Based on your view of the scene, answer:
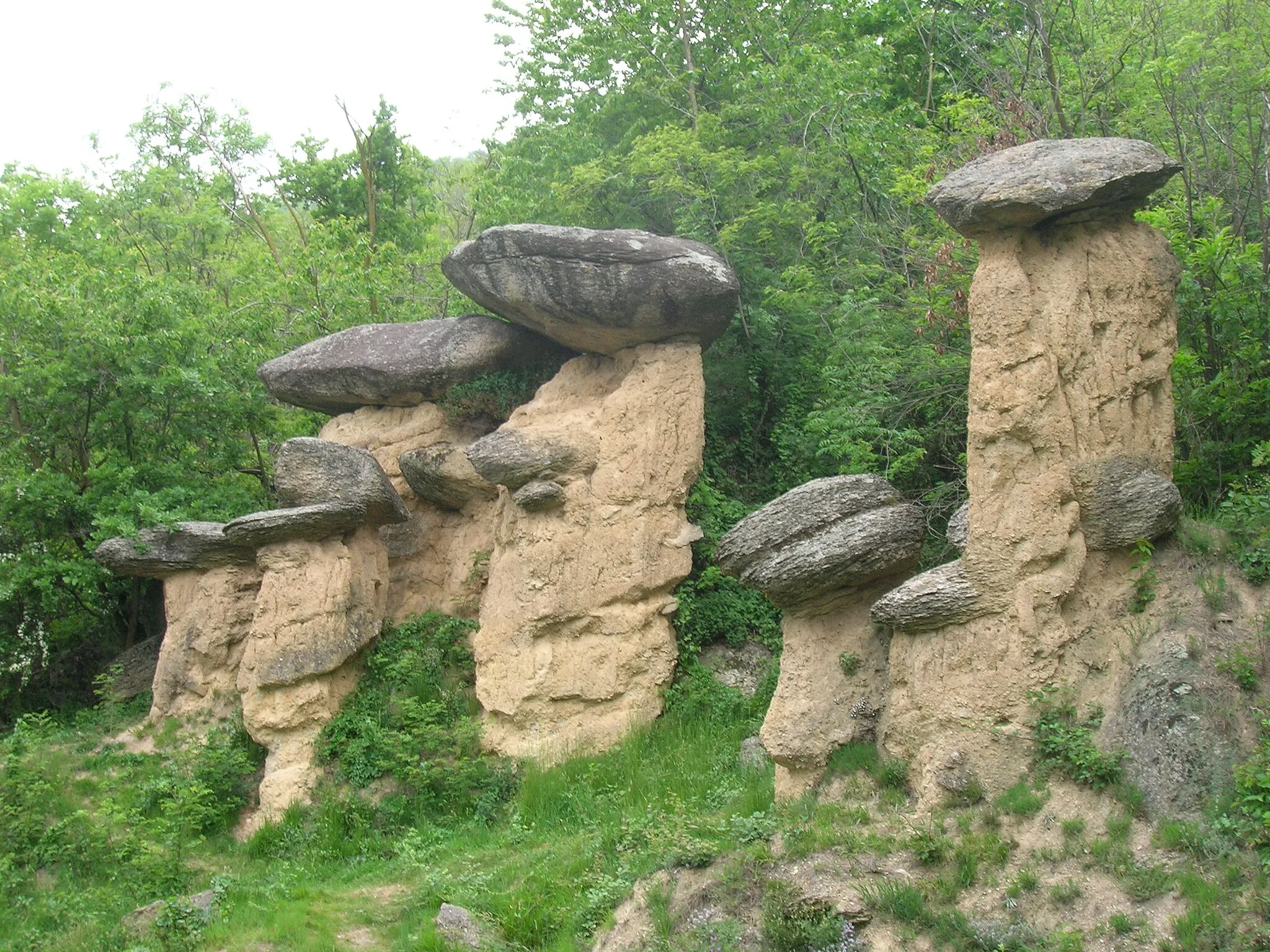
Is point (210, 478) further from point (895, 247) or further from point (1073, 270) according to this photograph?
point (1073, 270)

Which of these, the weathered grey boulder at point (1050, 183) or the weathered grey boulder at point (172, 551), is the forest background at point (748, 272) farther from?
the weathered grey boulder at point (1050, 183)

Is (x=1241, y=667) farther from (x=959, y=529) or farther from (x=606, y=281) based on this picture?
(x=606, y=281)

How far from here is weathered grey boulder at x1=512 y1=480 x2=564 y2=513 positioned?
564 inches

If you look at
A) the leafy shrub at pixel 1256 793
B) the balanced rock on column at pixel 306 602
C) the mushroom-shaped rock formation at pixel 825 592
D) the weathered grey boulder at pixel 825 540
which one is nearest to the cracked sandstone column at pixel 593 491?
the balanced rock on column at pixel 306 602

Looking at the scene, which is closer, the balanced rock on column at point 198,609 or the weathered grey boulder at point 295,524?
the weathered grey boulder at point 295,524

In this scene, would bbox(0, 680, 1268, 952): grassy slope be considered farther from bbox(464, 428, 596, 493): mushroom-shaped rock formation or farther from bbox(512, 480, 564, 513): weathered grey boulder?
bbox(464, 428, 596, 493): mushroom-shaped rock formation

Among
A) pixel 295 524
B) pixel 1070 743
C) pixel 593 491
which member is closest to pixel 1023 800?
pixel 1070 743

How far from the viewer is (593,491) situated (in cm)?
1453

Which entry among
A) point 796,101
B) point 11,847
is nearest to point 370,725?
point 11,847

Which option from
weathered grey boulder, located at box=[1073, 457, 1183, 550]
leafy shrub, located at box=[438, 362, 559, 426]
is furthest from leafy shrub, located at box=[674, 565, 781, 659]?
weathered grey boulder, located at box=[1073, 457, 1183, 550]

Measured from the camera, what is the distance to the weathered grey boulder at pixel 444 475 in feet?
52.3

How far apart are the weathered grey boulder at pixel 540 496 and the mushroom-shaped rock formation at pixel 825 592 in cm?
328

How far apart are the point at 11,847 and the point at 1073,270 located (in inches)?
460

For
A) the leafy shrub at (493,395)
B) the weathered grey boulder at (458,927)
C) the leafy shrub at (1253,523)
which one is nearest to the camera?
the leafy shrub at (1253,523)
